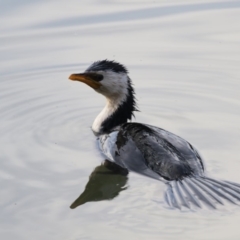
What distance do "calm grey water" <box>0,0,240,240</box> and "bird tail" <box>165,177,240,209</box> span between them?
0.11 m

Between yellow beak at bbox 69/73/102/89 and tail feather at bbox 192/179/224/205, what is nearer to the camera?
tail feather at bbox 192/179/224/205

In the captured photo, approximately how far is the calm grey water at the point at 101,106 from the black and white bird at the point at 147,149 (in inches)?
5.0

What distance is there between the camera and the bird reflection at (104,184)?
6928mm

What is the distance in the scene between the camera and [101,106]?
9.20 metres

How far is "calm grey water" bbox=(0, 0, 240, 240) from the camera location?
6.37 m

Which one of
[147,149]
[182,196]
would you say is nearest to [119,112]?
[147,149]

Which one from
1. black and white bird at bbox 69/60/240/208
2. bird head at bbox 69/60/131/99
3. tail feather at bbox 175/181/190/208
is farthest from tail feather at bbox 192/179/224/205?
bird head at bbox 69/60/131/99

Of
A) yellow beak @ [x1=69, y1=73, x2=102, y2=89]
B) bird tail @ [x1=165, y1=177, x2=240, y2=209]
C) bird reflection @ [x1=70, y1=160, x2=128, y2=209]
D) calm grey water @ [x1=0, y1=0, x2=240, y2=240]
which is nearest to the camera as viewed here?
calm grey water @ [x1=0, y1=0, x2=240, y2=240]

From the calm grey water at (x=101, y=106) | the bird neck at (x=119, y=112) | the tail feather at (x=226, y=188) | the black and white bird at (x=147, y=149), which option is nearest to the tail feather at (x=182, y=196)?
the black and white bird at (x=147, y=149)

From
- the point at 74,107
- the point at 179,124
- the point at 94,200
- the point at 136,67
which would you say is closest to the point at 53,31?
the point at 136,67

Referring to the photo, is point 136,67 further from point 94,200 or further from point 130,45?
point 94,200

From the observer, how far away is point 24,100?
9172 millimetres

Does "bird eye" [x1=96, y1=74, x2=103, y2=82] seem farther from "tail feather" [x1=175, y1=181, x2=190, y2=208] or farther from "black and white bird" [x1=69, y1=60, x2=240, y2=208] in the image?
"tail feather" [x1=175, y1=181, x2=190, y2=208]

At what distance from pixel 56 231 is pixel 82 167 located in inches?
55.1
